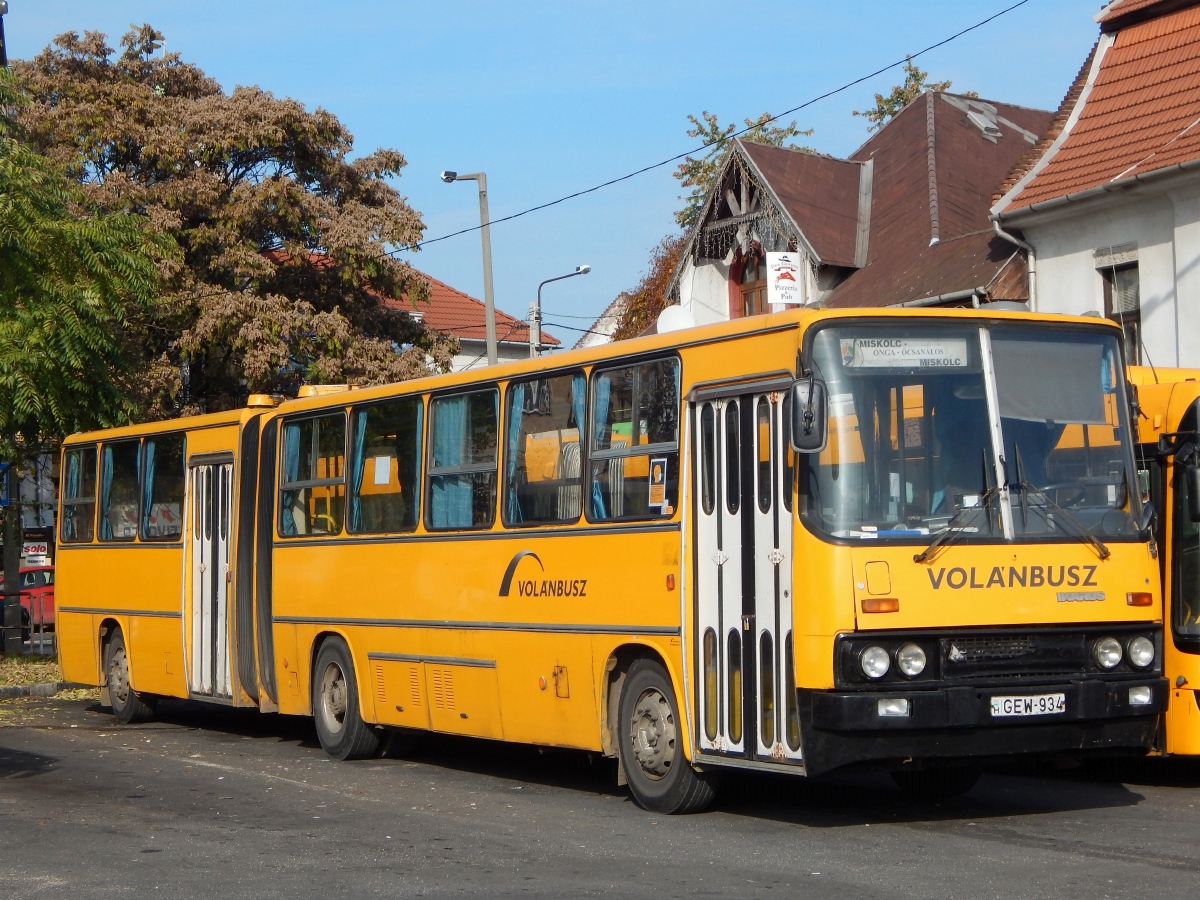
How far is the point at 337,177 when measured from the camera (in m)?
32.5

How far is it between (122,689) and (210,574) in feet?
8.60

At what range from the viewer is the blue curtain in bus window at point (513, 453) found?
38.9ft

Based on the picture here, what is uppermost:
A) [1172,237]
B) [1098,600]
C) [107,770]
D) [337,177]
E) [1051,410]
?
[337,177]

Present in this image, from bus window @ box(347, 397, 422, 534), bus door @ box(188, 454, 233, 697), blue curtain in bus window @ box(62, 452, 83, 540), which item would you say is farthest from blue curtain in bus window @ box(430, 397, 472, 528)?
blue curtain in bus window @ box(62, 452, 83, 540)

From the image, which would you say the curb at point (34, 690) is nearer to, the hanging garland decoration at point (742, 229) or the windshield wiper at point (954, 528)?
the hanging garland decoration at point (742, 229)

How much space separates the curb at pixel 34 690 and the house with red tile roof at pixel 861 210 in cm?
1283

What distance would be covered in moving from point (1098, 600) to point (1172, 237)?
512 inches

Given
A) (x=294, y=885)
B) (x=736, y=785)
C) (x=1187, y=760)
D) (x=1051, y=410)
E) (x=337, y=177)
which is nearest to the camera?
(x=294, y=885)

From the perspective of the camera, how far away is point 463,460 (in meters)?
12.5

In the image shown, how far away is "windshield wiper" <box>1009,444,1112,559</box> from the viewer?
938 centimetres

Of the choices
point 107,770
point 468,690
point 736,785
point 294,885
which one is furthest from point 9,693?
point 294,885

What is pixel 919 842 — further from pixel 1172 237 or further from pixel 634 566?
pixel 1172 237

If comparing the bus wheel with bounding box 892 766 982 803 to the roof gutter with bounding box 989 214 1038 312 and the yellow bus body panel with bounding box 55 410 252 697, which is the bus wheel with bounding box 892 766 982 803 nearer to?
the yellow bus body panel with bounding box 55 410 252 697

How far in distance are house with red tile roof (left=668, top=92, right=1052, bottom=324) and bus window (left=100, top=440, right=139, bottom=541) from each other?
41.1 feet
